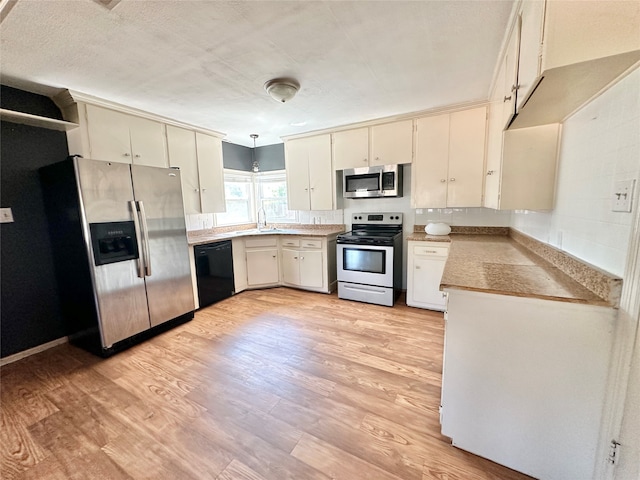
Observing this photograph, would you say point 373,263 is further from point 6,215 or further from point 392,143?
point 6,215

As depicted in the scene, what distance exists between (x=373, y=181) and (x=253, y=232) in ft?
6.80

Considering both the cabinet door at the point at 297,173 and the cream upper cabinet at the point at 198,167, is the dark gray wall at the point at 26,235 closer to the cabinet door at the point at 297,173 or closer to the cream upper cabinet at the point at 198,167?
the cream upper cabinet at the point at 198,167

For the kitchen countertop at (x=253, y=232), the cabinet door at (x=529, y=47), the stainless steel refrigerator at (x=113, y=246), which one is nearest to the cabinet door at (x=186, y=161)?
the kitchen countertop at (x=253, y=232)

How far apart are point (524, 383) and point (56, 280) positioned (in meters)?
3.91

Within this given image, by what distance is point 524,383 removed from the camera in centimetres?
120

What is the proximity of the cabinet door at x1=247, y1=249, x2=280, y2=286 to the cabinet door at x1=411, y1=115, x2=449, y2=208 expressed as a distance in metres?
2.26

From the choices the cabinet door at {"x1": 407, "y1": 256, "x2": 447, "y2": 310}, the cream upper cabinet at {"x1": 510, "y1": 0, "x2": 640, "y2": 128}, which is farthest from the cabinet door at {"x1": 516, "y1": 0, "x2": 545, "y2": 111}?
the cabinet door at {"x1": 407, "y1": 256, "x2": 447, "y2": 310}

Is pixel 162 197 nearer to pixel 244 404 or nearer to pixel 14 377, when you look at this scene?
pixel 14 377

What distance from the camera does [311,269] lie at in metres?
3.81

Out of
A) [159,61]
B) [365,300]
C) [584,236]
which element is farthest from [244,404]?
[159,61]

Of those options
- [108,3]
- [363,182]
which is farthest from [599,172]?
[108,3]

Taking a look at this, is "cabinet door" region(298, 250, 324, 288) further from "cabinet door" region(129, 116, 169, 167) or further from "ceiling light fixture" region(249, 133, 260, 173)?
"cabinet door" region(129, 116, 169, 167)

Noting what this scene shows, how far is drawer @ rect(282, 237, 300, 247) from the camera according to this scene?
153 inches

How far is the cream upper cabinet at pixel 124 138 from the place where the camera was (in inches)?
97.7
